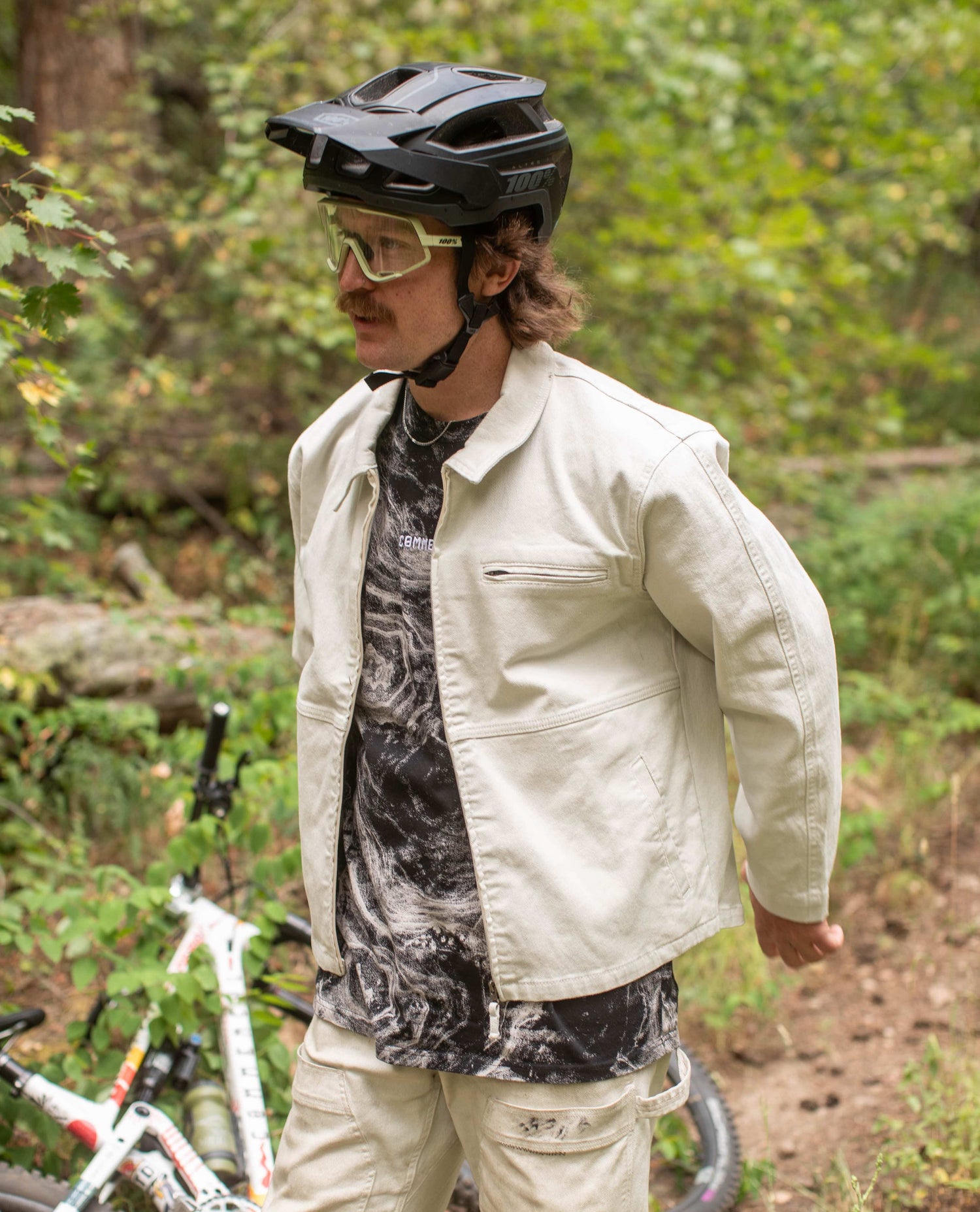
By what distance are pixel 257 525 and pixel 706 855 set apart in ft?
17.4

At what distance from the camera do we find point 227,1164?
8.14 ft

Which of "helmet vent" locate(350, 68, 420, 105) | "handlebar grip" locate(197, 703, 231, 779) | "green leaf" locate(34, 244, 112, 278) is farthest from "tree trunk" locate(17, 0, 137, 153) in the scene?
"helmet vent" locate(350, 68, 420, 105)

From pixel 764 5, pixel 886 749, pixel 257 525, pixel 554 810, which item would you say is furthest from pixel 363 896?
pixel 764 5

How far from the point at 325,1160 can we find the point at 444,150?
1.66 metres

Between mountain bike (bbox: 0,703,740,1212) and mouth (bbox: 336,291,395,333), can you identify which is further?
mountain bike (bbox: 0,703,740,1212)

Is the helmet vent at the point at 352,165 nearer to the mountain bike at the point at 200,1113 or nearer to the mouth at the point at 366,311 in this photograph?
the mouth at the point at 366,311

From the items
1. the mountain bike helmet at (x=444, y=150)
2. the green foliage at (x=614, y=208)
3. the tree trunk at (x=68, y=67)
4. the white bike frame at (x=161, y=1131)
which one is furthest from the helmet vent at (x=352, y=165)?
the tree trunk at (x=68, y=67)

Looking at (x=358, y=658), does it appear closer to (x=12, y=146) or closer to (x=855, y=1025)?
(x=12, y=146)

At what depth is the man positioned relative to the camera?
163cm

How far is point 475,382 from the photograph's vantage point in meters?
1.79

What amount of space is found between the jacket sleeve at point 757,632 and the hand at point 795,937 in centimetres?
12

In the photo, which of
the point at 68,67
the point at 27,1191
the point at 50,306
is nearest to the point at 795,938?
the point at 27,1191

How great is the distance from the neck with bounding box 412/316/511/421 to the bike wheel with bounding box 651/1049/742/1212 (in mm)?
2029

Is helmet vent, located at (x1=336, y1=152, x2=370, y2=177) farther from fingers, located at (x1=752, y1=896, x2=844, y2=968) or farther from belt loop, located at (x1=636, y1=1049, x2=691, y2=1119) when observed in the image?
belt loop, located at (x1=636, y1=1049, x2=691, y2=1119)
